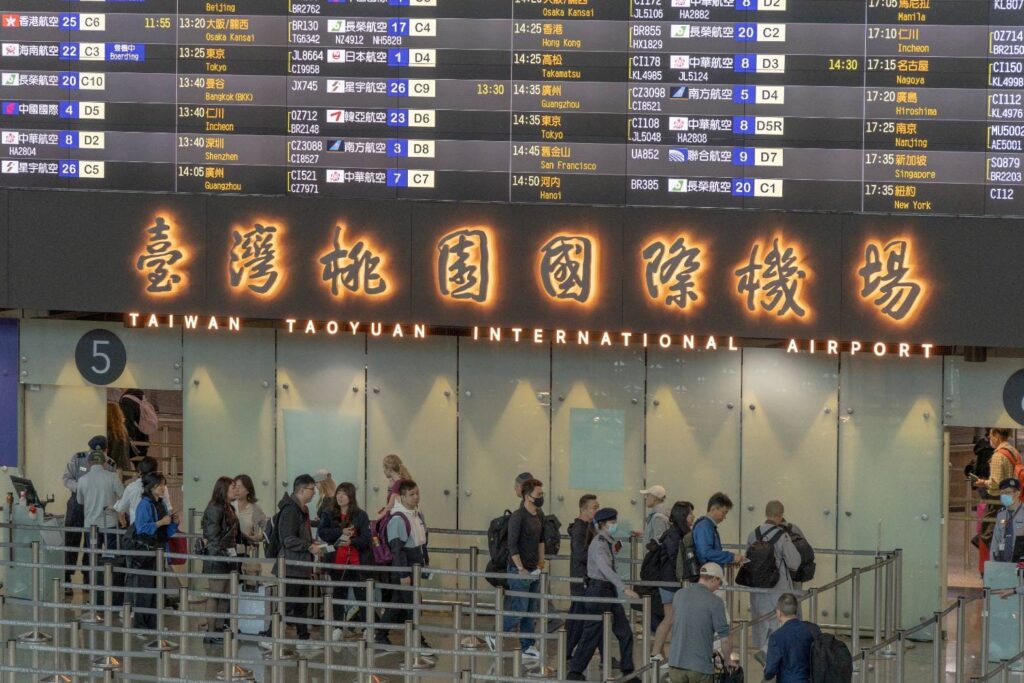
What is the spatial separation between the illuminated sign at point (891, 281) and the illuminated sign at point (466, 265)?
3.63 metres

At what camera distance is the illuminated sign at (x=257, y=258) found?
18156 mm

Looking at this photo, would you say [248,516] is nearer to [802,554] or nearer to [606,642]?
[606,642]

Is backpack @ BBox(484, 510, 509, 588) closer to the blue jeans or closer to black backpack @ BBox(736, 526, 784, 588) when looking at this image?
the blue jeans

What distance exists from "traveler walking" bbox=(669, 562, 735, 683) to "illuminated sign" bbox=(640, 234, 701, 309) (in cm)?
496

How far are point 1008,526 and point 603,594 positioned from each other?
429cm

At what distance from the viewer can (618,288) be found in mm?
17484

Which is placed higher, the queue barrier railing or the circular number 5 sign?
the circular number 5 sign

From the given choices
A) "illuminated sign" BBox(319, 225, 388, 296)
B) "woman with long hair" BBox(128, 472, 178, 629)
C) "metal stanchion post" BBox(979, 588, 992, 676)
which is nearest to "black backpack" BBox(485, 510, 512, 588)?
"illuminated sign" BBox(319, 225, 388, 296)

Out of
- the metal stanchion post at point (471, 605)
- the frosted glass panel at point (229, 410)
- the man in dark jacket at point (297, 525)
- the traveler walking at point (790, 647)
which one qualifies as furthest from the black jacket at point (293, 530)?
the traveler walking at point (790, 647)

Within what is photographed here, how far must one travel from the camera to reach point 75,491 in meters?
18.7

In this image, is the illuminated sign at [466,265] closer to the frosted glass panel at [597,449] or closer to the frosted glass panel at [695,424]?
the frosted glass panel at [597,449]

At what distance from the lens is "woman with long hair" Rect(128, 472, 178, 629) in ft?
55.7

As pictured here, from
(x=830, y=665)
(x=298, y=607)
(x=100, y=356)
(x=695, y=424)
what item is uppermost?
(x=100, y=356)

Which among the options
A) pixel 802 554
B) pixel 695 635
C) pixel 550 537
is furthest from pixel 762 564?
pixel 695 635
